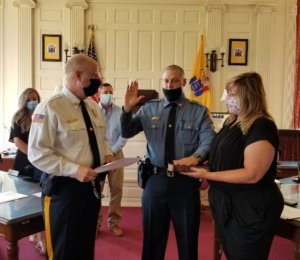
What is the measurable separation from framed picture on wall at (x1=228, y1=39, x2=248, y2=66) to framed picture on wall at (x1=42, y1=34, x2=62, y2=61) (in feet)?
8.68

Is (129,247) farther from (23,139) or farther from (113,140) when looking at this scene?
(23,139)

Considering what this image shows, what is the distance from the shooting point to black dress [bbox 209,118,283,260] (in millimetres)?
1840

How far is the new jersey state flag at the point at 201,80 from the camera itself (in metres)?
5.64

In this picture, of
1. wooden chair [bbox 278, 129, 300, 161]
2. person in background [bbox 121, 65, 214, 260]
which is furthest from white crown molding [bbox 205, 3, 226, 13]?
person in background [bbox 121, 65, 214, 260]

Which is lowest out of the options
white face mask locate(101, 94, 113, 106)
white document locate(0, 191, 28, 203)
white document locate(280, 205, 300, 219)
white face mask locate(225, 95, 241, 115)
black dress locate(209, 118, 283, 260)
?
white document locate(280, 205, 300, 219)

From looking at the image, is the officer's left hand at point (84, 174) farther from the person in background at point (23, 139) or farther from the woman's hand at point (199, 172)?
the person in background at point (23, 139)

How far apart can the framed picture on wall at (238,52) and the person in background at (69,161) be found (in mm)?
4086

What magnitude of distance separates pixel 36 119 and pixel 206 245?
2.36 meters

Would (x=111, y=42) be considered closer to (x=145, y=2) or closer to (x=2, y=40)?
(x=145, y=2)

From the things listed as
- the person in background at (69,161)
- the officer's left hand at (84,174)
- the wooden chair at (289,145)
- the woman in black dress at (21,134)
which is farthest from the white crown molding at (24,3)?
the officer's left hand at (84,174)

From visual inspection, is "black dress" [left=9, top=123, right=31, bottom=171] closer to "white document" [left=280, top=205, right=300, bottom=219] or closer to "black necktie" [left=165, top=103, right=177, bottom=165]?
"black necktie" [left=165, top=103, right=177, bottom=165]

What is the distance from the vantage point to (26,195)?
2430 mm

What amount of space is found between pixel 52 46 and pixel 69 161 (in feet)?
13.9

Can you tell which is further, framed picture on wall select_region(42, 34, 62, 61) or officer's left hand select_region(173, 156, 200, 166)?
framed picture on wall select_region(42, 34, 62, 61)
